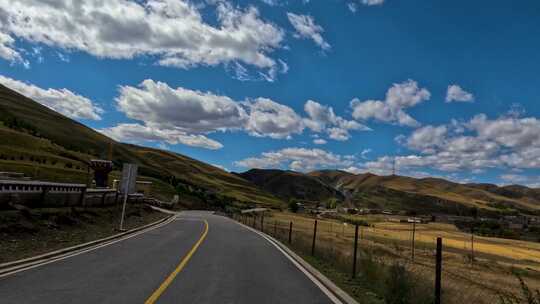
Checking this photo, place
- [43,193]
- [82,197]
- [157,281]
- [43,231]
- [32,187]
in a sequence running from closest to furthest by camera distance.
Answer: [157,281] → [43,231] → [32,187] → [43,193] → [82,197]

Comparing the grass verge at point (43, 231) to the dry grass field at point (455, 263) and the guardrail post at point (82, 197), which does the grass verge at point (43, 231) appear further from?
the dry grass field at point (455, 263)

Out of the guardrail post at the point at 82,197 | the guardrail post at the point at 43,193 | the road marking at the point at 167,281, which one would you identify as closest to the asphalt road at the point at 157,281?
the road marking at the point at 167,281

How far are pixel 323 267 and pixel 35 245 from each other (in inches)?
380

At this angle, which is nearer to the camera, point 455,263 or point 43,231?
point 43,231

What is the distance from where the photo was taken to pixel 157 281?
32.7 ft

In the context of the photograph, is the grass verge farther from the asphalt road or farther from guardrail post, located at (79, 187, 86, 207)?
guardrail post, located at (79, 187, 86, 207)

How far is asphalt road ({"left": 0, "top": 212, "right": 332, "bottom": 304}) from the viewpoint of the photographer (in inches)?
325

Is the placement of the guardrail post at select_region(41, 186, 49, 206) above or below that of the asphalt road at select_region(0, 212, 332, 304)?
above

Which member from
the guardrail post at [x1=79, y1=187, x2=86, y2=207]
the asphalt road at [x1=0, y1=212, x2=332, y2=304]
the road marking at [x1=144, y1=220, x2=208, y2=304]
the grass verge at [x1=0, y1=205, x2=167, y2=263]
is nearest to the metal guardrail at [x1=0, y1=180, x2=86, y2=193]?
the guardrail post at [x1=79, y1=187, x2=86, y2=207]

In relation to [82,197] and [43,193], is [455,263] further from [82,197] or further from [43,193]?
[43,193]

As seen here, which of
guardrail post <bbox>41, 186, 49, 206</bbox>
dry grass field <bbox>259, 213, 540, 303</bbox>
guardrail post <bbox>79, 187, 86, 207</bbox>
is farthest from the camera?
guardrail post <bbox>79, 187, 86, 207</bbox>

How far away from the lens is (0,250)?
1327 centimetres

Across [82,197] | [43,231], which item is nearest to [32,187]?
[43,231]

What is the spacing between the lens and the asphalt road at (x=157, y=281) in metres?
8.25
